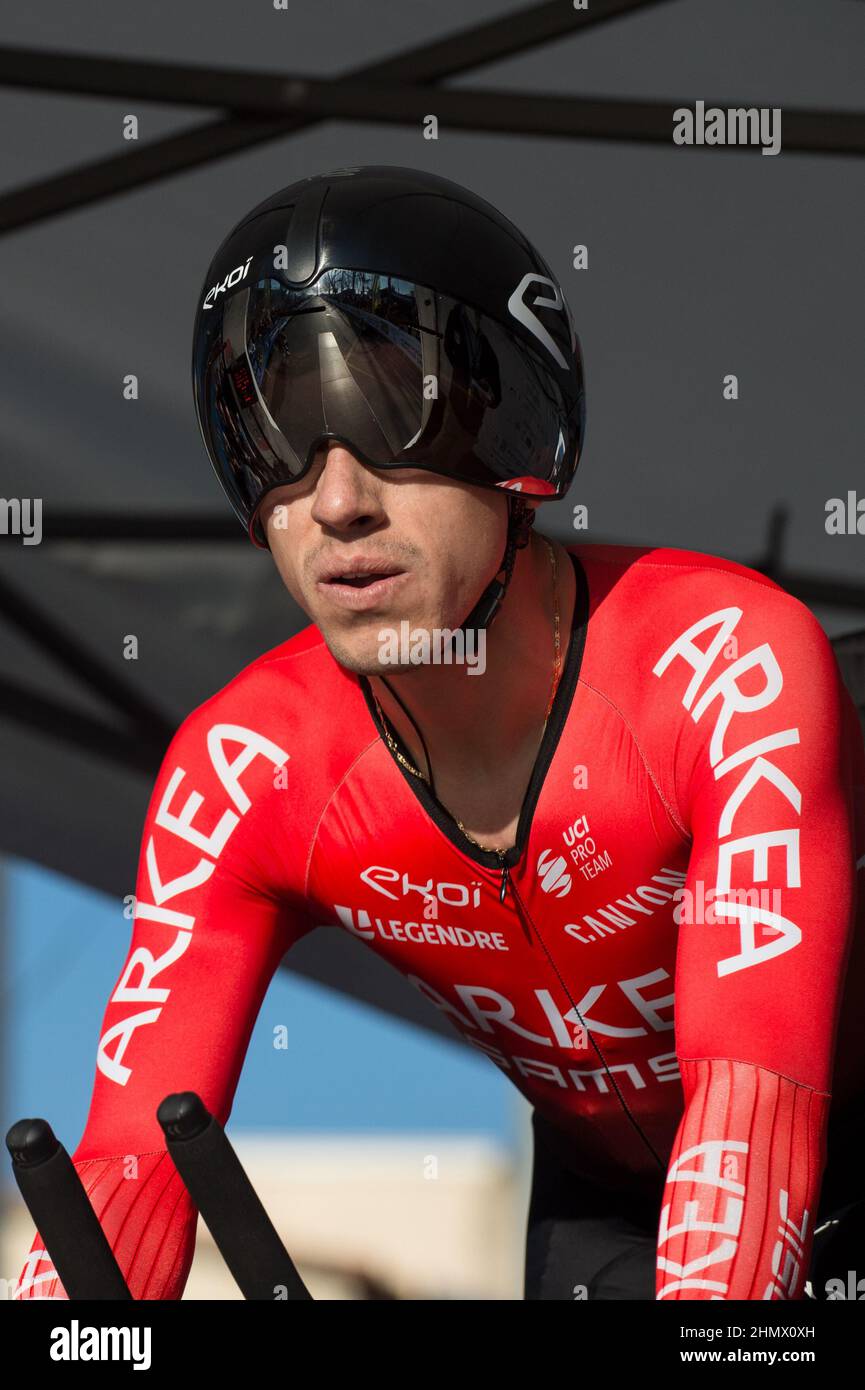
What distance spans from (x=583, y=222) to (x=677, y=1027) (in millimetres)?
2563

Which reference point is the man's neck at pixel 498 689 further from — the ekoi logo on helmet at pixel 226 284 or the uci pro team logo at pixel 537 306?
the ekoi logo on helmet at pixel 226 284

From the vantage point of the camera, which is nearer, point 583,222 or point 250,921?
point 250,921

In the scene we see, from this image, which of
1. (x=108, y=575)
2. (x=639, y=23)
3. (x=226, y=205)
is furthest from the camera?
(x=108, y=575)

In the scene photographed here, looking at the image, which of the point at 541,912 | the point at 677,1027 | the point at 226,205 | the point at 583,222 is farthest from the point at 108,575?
the point at 677,1027

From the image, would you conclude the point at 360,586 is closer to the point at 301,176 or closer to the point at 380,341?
the point at 380,341

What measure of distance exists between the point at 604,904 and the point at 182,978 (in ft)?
1.41

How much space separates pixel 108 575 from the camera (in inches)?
166

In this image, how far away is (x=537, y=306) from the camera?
1579 mm

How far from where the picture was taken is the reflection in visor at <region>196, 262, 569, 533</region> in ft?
4.76

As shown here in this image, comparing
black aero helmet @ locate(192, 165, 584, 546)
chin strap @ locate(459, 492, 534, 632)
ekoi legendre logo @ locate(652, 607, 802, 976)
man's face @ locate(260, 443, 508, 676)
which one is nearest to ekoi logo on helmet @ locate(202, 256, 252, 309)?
black aero helmet @ locate(192, 165, 584, 546)

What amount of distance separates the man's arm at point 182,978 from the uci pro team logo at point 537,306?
0.51 meters

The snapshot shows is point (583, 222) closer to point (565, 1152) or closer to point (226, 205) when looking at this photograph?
point (226, 205)

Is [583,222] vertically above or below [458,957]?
above

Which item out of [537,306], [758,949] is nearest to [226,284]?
[537,306]
